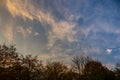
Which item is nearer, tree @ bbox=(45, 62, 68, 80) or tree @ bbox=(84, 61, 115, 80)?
tree @ bbox=(45, 62, 68, 80)

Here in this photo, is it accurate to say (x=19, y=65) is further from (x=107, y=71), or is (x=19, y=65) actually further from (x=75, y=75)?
(x=107, y=71)

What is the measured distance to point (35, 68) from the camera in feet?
180

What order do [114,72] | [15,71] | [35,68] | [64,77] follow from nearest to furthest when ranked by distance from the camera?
[15,71]
[35,68]
[64,77]
[114,72]

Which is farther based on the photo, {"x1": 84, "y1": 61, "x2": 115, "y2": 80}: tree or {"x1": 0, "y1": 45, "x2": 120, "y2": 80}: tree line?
{"x1": 84, "y1": 61, "x2": 115, "y2": 80}: tree

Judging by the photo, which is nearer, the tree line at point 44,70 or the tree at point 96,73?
the tree line at point 44,70

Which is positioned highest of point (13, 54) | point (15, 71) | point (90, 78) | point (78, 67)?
point (78, 67)

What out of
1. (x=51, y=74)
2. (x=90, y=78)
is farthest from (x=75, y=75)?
(x=51, y=74)

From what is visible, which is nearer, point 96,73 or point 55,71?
point 55,71

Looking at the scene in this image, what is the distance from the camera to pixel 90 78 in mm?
73750

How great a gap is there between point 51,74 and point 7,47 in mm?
20858

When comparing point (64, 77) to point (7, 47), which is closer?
point (7, 47)

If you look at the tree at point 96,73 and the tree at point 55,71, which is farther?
the tree at point 96,73

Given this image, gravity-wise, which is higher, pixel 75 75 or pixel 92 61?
pixel 92 61

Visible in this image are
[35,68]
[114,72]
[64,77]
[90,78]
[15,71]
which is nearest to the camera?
[15,71]
